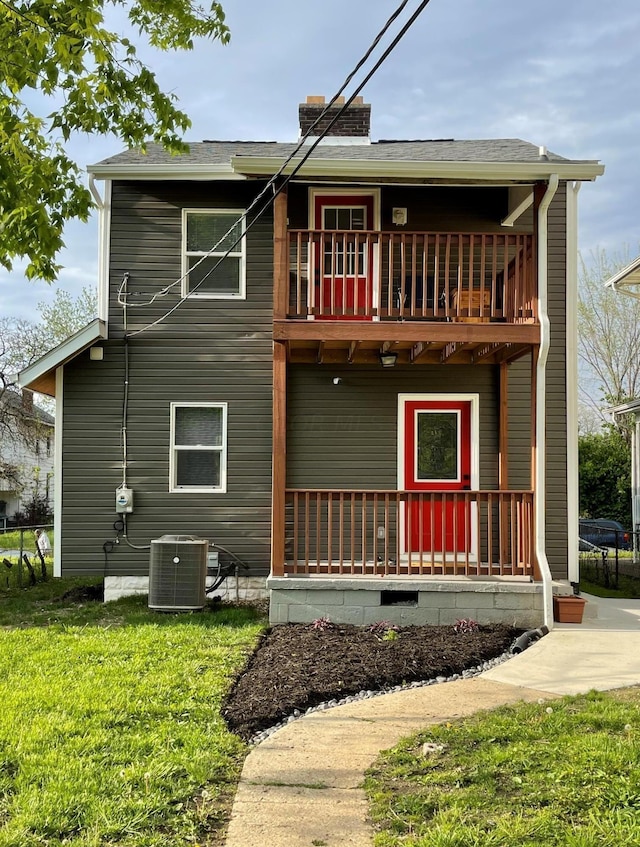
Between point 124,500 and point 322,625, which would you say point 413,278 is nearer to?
point 322,625

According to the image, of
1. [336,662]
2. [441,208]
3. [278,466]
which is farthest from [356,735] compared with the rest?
[441,208]

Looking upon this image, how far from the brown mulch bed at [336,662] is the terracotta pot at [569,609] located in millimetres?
742

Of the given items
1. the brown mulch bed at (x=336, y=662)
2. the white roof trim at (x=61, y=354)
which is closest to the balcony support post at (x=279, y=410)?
the brown mulch bed at (x=336, y=662)

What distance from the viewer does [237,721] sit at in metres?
4.61

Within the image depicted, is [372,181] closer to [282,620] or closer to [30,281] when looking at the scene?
[30,281]

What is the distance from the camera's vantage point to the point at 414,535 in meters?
9.27

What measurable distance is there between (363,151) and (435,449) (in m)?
4.11

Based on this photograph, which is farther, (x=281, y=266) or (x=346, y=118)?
(x=346, y=118)

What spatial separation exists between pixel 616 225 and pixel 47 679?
29878mm

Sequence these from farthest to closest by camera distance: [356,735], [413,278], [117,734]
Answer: [413,278], [356,735], [117,734]

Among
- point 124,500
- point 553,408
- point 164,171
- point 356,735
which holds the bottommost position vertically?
point 356,735

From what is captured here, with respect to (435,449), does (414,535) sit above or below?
below

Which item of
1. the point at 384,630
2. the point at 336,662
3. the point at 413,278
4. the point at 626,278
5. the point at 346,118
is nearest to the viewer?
the point at 336,662

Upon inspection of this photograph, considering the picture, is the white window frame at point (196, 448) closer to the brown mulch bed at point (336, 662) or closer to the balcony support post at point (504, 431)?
the brown mulch bed at point (336, 662)
